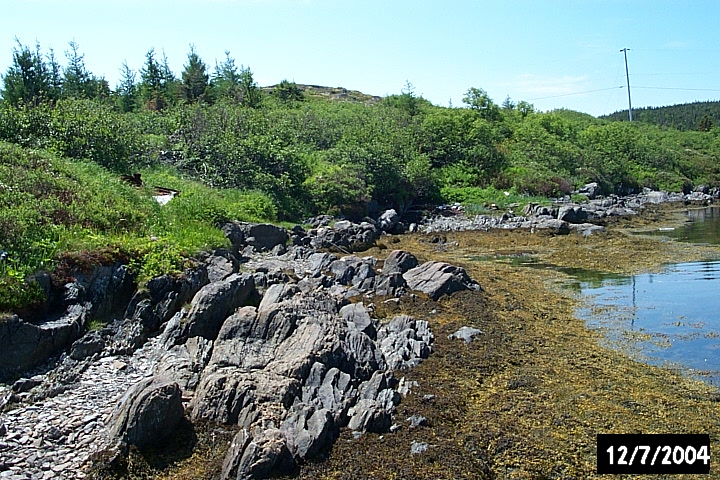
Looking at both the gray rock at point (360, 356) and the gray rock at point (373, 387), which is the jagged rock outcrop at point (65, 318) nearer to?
the gray rock at point (360, 356)

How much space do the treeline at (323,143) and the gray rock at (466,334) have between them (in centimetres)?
1696

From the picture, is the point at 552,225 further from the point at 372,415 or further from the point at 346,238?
the point at 372,415

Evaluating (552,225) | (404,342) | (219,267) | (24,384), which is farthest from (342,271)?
(552,225)

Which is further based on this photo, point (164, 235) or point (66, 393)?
point (164, 235)

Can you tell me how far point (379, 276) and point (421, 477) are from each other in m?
10.0

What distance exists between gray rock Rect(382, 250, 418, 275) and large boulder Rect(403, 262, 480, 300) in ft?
1.36

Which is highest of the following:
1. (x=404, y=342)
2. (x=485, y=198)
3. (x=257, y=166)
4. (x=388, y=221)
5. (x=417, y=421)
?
(x=257, y=166)

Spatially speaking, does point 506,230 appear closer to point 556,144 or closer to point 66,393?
point 556,144

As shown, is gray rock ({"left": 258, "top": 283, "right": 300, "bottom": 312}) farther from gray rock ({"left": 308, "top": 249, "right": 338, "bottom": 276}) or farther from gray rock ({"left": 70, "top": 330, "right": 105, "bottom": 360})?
gray rock ({"left": 308, "top": 249, "right": 338, "bottom": 276})

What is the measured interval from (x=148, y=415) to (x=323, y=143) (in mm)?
34493

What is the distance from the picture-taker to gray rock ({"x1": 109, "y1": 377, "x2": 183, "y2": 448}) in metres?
9.07

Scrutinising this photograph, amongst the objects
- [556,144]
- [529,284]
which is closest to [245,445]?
[529,284]

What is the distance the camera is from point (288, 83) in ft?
238

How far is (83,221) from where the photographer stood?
643 inches
